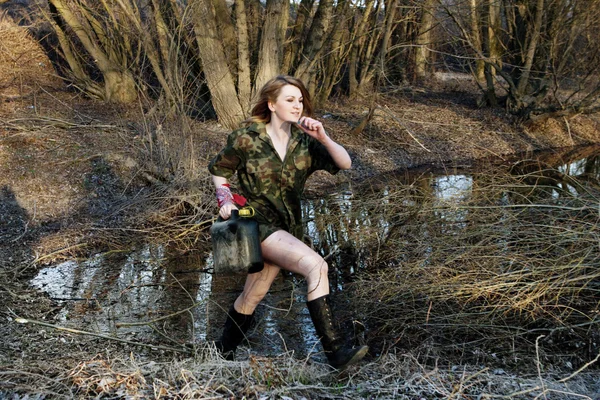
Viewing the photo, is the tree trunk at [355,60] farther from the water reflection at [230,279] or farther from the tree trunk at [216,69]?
the water reflection at [230,279]

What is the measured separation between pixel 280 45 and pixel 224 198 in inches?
355

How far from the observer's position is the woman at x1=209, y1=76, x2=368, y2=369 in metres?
3.85

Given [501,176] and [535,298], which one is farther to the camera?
[501,176]

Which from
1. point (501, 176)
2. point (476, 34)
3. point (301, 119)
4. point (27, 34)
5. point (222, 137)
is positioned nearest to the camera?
point (301, 119)

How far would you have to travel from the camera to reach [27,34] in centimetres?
1708

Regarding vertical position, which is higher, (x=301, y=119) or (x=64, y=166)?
(x=301, y=119)

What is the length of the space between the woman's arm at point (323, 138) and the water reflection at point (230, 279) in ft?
4.69

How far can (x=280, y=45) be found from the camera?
12.5 metres

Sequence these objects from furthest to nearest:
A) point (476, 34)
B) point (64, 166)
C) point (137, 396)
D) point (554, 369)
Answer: point (476, 34), point (64, 166), point (554, 369), point (137, 396)

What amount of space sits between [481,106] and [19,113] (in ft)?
37.0

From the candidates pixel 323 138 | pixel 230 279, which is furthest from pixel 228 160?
pixel 230 279

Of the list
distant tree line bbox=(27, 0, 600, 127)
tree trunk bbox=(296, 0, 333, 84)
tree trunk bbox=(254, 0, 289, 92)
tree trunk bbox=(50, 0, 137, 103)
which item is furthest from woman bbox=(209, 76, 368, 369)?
tree trunk bbox=(50, 0, 137, 103)

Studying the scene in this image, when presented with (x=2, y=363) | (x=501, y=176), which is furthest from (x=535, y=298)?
(x=2, y=363)

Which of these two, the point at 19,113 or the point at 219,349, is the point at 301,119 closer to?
the point at 219,349
